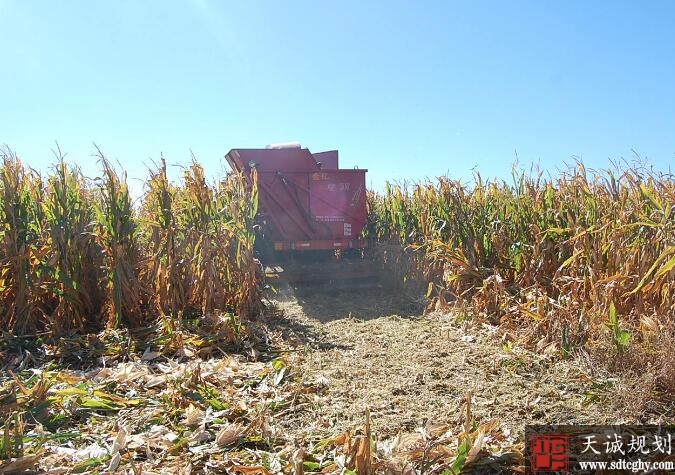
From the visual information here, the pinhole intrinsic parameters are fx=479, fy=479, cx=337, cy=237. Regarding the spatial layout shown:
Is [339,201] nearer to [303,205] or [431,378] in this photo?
[303,205]

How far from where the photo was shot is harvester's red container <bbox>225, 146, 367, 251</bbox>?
8.05m

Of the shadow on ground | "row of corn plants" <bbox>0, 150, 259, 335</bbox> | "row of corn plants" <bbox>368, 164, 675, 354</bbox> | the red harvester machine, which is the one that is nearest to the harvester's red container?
the red harvester machine

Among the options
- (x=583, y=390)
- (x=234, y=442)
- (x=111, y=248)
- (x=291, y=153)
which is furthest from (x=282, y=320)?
(x=291, y=153)

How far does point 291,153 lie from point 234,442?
20.8 ft

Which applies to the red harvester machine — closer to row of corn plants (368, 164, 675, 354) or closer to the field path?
row of corn plants (368, 164, 675, 354)

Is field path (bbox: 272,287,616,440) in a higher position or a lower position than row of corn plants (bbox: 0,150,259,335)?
lower

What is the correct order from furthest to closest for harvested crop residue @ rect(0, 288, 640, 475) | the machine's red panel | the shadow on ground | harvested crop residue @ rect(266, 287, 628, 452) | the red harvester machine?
1. the machine's red panel
2. the red harvester machine
3. the shadow on ground
4. harvested crop residue @ rect(266, 287, 628, 452)
5. harvested crop residue @ rect(0, 288, 640, 475)

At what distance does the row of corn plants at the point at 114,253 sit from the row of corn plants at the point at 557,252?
8.10 ft

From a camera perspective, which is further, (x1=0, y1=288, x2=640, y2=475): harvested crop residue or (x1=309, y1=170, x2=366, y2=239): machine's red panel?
(x1=309, y1=170, x2=366, y2=239): machine's red panel

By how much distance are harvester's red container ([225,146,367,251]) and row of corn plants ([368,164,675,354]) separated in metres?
1.50

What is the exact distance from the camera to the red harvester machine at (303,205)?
8.04 metres

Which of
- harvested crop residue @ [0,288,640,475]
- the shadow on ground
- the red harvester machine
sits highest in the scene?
the red harvester machine

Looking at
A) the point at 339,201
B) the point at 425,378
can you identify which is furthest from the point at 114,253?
the point at 339,201

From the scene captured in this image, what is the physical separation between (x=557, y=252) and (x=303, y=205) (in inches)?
175
